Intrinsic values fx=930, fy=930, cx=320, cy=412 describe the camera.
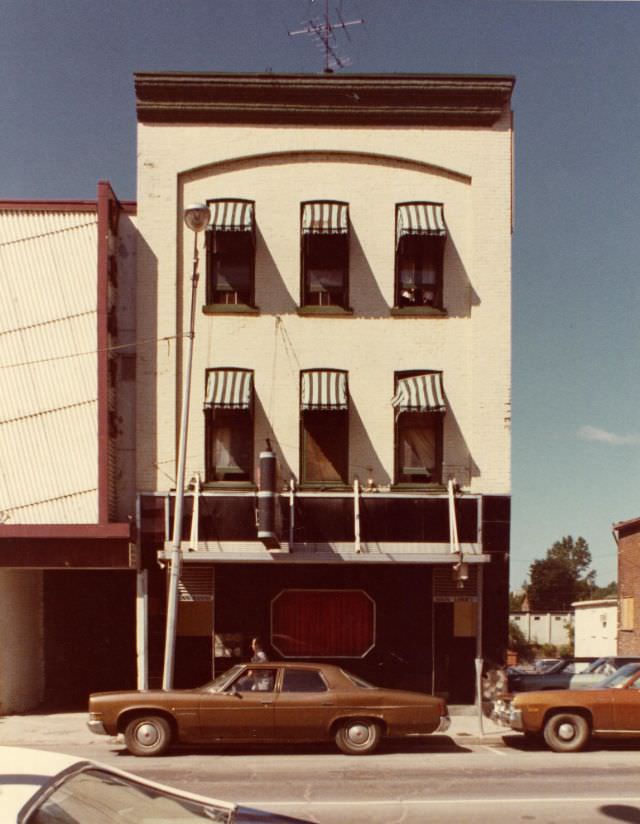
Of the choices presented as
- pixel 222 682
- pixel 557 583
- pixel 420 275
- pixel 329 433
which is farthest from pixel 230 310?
pixel 557 583

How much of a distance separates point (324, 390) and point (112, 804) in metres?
14.0

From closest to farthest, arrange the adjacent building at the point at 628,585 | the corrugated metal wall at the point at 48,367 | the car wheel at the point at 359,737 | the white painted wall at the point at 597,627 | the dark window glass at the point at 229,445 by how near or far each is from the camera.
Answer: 1. the car wheel at the point at 359,737
2. the corrugated metal wall at the point at 48,367
3. the dark window glass at the point at 229,445
4. the adjacent building at the point at 628,585
5. the white painted wall at the point at 597,627

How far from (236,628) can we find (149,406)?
4930 millimetres

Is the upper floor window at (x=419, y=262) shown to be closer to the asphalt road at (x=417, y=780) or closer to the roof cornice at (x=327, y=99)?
the roof cornice at (x=327, y=99)

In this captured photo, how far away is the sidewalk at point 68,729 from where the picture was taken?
1554 cm

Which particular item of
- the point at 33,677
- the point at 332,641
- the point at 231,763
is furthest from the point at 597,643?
the point at 231,763

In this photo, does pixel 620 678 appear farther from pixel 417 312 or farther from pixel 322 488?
pixel 417 312

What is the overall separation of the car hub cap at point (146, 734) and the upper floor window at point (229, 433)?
6653 mm

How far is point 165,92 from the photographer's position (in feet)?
64.7

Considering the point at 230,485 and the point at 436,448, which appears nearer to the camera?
the point at 230,485

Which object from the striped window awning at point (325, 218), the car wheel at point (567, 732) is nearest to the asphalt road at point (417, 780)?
the car wheel at point (567, 732)

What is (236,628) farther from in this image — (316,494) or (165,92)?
(165,92)

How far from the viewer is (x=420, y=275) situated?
779 inches

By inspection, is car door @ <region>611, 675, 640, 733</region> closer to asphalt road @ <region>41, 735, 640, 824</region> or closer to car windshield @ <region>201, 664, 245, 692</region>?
asphalt road @ <region>41, 735, 640, 824</region>
